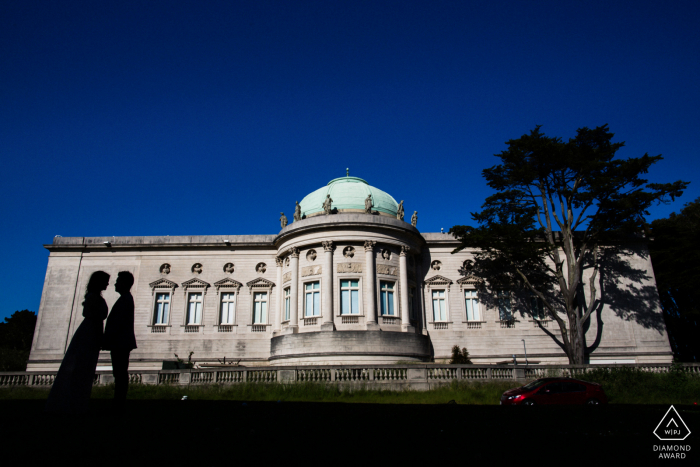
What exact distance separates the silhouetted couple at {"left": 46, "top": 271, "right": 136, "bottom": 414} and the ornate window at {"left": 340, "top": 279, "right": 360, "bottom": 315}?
2336 cm

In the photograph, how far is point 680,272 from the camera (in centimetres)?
3491

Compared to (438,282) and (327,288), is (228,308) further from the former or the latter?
(438,282)

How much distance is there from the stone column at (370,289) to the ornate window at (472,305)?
855cm

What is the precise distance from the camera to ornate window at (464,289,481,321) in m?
35.0

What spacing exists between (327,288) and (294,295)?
2.72 metres

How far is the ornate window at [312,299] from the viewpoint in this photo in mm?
31406

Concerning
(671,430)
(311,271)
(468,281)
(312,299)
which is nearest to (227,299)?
(312,299)

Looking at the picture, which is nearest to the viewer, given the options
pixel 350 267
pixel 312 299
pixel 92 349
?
pixel 92 349

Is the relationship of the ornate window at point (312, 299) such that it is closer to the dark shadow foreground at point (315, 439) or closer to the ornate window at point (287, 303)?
the ornate window at point (287, 303)

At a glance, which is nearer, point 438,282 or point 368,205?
point 368,205

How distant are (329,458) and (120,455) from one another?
7.24ft

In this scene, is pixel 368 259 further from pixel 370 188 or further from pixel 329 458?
pixel 329 458

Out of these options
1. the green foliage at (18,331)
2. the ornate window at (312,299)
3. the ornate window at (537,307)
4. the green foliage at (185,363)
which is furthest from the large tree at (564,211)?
the green foliage at (18,331)

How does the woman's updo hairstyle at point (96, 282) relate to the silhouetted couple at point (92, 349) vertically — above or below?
above
